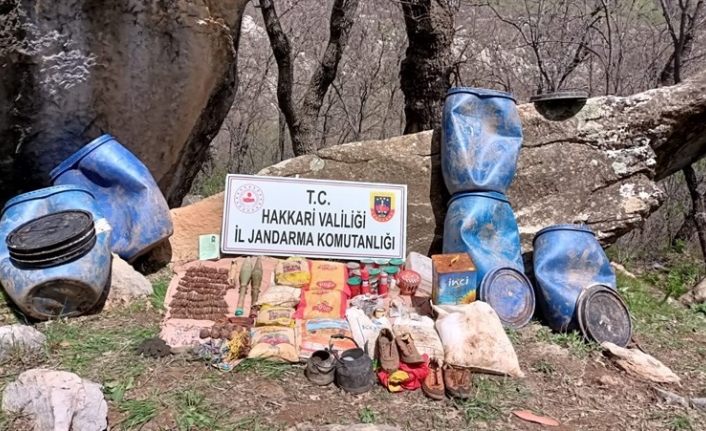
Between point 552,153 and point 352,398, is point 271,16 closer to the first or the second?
point 552,153

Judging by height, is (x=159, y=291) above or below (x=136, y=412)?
above

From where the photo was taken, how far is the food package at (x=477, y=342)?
110 inches

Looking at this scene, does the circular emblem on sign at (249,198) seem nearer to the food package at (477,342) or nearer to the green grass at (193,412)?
the food package at (477,342)

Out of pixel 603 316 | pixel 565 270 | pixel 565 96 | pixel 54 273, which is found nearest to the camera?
pixel 54 273

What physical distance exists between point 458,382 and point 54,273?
2019mm

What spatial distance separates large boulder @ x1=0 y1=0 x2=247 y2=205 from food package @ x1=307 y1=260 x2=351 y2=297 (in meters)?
1.49

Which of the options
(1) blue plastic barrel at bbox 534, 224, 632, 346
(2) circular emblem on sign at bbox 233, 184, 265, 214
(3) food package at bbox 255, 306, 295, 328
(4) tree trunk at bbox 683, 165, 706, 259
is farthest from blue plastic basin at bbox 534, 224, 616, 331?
(4) tree trunk at bbox 683, 165, 706, 259

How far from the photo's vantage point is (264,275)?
3.63m

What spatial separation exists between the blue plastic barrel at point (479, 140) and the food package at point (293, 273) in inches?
45.1

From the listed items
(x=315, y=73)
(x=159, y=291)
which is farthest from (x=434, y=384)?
(x=315, y=73)

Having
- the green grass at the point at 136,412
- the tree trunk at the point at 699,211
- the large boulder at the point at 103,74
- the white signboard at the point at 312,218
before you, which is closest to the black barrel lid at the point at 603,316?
the white signboard at the point at 312,218

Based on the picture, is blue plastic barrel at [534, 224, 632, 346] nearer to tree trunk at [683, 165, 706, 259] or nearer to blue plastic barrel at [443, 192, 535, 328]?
blue plastic barrel at [443, 192, 535, 328]

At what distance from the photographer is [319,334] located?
2.96 m

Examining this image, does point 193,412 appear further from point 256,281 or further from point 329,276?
point 329,276
